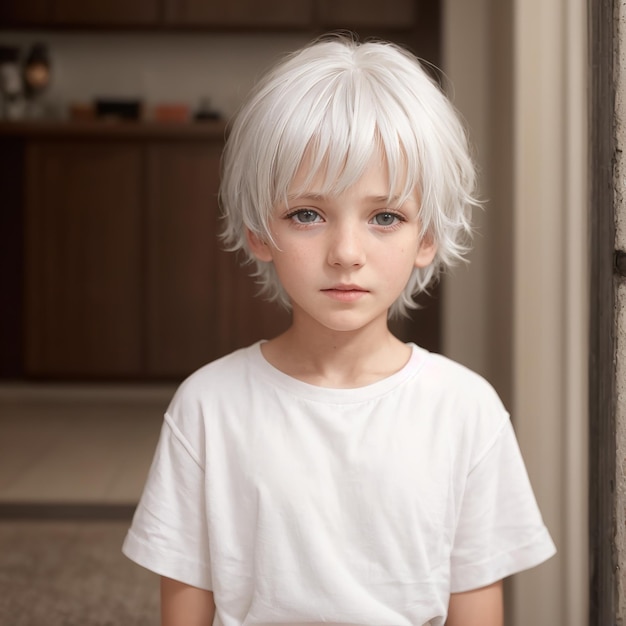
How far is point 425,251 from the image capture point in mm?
893

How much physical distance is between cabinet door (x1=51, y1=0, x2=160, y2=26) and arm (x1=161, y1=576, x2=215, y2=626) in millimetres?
4006

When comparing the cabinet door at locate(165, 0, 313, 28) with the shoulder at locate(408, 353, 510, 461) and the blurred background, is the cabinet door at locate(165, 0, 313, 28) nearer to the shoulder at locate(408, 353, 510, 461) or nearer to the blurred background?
the blurred background

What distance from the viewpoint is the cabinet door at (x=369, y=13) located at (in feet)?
14.4

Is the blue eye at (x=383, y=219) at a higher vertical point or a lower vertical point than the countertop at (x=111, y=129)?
lower

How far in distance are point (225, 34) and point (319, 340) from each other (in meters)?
4.13

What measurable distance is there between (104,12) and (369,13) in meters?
1.31

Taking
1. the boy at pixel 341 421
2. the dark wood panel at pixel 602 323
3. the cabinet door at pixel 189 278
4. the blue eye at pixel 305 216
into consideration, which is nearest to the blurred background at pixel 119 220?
the cabinet door at pixel 189 278

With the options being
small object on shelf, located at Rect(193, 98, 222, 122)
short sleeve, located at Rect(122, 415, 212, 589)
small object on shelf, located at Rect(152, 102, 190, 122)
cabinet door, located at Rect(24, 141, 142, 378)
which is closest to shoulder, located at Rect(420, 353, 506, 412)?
short sleeve, located at Rect(122, 415, 212, 589)

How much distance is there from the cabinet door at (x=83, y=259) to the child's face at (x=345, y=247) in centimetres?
353

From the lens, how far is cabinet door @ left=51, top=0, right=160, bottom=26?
442cm

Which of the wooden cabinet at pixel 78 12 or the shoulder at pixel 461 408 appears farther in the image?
the wooden cabinet at pixel 78 12

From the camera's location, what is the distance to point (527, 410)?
4.17ft

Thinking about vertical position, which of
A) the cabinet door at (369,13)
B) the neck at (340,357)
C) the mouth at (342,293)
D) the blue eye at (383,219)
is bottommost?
the neck at (340,357)

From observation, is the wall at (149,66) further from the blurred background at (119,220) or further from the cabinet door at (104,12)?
the cabinet door at (104,12)
